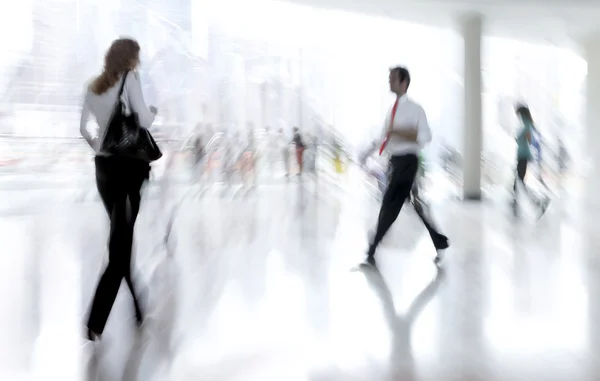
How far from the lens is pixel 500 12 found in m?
7.39

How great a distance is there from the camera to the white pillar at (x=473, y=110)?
7418mm

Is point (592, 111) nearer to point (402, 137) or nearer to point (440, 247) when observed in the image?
point (440, 247)

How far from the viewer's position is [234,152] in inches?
321

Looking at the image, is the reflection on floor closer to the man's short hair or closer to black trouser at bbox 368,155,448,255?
black trouser at bbox 368,155,448,255

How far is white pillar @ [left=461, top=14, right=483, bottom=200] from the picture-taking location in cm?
742

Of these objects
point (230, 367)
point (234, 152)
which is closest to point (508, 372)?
point (230, 367)

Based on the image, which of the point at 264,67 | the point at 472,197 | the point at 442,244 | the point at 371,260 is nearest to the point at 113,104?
the point at 371,260

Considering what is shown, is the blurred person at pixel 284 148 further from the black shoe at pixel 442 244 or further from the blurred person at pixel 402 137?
the blurred person at pixel 402 137

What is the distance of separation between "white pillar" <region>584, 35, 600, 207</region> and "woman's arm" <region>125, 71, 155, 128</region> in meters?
9.48

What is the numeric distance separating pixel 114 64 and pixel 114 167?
382mm

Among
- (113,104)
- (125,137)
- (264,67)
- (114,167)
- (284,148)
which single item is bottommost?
(284,148)

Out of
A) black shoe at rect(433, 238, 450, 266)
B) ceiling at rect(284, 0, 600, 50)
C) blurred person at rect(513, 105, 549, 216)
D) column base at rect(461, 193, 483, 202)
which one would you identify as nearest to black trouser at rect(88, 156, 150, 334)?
black shoe at rect(433, 238, 450, 266)

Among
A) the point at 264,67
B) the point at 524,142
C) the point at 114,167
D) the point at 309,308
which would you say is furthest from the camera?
the point at 264,67

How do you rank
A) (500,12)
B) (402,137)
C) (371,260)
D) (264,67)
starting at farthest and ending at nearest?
(264,67) < (500,12) < (371,260) < (402,137)
